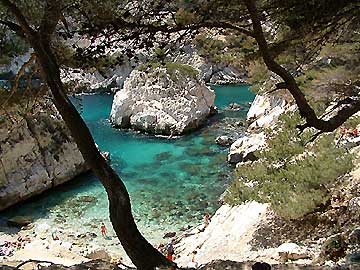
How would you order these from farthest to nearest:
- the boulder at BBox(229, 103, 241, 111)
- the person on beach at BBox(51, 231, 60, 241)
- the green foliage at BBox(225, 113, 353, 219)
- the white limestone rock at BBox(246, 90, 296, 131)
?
the boulder at BBox(229, 103, 241, 111) < the white limestone rock at BBox(246, 90, 296, 131) < the person on beach at BBox(51, 231, 60, 241) < the green foliage at BBox(225, 113, 353, 219)

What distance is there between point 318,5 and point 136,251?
3.18 meters

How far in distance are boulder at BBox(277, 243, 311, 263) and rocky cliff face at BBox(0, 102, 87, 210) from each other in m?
11.6

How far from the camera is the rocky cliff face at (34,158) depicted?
60.1 ft

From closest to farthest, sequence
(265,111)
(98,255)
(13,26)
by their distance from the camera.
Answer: (13,26)
(98,255)
(265,111)

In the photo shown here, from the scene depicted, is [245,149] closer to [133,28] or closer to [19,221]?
[19,221]

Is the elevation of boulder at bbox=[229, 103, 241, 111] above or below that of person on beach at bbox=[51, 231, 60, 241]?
above

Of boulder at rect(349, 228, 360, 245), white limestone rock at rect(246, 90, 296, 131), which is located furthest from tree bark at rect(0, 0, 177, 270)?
white limestone rock at rect(246, 90, 296, 131)

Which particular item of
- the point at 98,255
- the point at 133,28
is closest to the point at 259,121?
the point at 98,255

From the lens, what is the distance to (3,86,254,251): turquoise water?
16.2 metres

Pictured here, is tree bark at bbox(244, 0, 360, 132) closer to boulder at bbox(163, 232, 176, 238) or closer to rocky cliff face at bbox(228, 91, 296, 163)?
boulder at bbox(163, 232, 176, 238)

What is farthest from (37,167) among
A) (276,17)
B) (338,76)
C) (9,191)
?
(276,17)

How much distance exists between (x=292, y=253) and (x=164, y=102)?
71.6ft

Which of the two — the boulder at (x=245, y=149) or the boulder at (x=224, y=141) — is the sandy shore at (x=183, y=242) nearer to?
the boulder at (x=245, y=149)

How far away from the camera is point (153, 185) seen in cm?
1948
